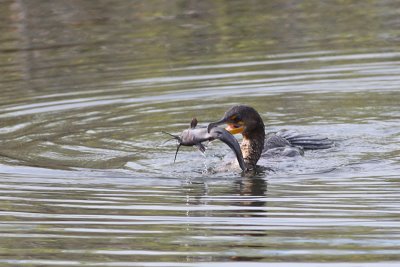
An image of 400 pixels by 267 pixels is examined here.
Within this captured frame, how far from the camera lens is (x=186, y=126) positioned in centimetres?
1482

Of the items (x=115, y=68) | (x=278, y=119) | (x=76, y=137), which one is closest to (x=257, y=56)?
(x=115, y=68)

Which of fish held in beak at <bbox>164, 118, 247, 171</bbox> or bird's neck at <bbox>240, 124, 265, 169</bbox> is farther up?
fish held in beak at <bbox>164, 118, 247, 171</bbox>

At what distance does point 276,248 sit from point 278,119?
647 cm

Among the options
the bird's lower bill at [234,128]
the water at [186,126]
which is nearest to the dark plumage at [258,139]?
the bird's lower bill at [234,128]

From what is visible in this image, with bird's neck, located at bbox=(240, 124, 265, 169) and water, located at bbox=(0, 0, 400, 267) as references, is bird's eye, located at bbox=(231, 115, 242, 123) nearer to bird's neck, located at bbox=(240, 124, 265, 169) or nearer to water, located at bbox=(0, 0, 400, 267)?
bird's neck, located at bbox=(240, 124, 265, 169)

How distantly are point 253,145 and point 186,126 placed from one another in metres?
2.11

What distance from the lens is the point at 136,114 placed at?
611 inches

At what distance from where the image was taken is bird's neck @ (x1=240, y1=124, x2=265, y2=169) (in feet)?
41.9

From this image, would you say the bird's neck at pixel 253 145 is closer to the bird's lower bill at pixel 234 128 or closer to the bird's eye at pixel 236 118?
the bird's lower bill at pixel 234 128

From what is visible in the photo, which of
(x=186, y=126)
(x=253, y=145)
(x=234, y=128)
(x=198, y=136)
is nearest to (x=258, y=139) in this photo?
(x=253, y=145)

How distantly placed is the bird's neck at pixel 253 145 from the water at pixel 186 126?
0.29 metres

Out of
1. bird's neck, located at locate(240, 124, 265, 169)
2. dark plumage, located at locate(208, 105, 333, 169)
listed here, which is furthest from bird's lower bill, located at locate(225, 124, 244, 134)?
bird's neck, located at locate(240, 124, 265, 169)

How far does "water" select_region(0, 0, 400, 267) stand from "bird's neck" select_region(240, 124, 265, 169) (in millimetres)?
295

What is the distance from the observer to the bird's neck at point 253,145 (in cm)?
1276
